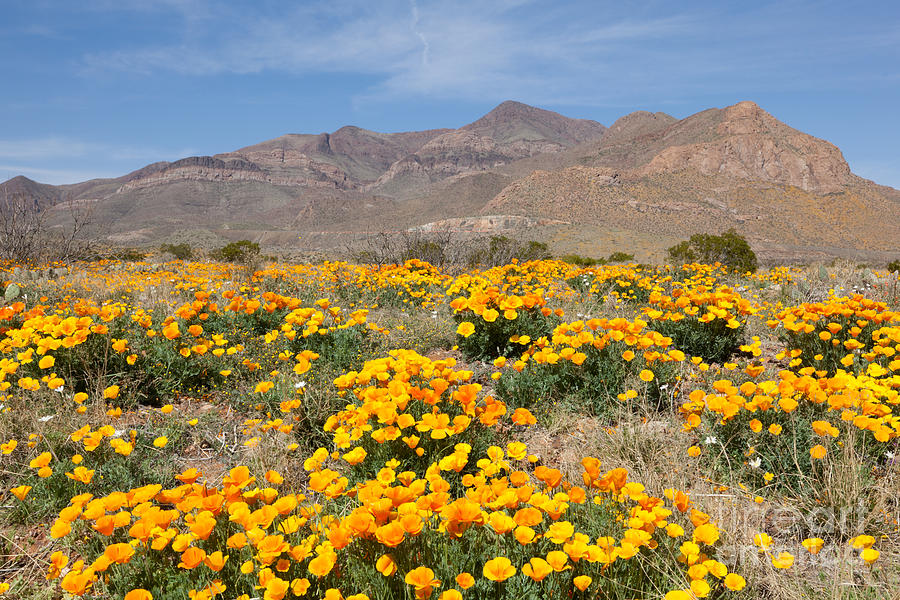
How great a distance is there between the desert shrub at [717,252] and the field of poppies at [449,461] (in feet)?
36.1

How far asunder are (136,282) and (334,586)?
790cm

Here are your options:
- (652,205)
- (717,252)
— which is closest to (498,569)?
(717,252)

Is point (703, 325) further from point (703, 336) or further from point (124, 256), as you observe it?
point (124, 256)

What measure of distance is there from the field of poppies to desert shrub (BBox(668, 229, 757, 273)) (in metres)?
11.0

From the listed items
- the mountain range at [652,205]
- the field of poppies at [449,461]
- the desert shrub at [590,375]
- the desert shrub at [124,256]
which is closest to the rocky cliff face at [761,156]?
the mountain range at [652,205]

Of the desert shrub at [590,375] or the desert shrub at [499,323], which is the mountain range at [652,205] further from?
the desert shrub at [590,375]

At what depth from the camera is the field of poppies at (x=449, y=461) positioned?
1.69 m

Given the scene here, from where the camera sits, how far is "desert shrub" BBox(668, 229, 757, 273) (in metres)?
15.5

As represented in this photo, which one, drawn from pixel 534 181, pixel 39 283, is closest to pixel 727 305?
pixel 39 283

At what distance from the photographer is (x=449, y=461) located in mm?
2004

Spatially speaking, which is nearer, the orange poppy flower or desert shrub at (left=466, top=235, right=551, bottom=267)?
the orange poppy flower

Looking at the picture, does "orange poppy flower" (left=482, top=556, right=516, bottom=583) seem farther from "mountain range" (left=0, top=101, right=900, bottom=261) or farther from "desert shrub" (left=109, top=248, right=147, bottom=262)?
"mountain range" (left=0, top=101, right=900, bottom=261)

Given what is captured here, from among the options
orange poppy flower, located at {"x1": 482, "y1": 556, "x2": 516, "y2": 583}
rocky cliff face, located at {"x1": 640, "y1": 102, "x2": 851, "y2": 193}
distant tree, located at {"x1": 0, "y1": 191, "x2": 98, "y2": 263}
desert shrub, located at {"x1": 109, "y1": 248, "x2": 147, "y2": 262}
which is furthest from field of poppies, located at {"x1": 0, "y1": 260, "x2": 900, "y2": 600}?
rocky cliff face, located at {"x1": 640, "y1": 102, "x2": 851, "y2": 193}

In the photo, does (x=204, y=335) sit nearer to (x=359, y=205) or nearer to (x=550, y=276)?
A: (x=550, y=276)
